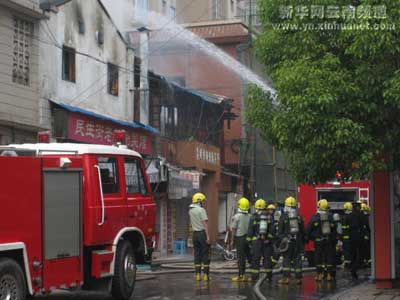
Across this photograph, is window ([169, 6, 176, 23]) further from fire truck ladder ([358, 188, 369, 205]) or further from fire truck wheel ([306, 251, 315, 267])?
fire truck wheel ([306, 251, 315, 267])

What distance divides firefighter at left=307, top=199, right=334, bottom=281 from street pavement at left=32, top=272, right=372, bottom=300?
322mm

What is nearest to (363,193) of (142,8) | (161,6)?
(142,8)

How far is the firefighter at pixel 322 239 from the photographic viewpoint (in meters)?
14.6

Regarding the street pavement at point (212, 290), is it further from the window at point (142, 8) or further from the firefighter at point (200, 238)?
the window at point (142, 8)

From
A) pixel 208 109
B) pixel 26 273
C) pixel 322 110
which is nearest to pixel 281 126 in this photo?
pixel 322 110

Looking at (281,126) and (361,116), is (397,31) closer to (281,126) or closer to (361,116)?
(361,116)

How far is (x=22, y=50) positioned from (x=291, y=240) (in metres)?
8.02

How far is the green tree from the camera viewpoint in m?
9.82

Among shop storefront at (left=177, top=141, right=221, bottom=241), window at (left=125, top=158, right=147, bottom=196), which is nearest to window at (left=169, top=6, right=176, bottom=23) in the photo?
shop storefront at (left=177, top=141, right=221, bottom=241)

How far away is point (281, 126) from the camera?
10.9 meters

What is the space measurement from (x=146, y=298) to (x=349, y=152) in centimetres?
419

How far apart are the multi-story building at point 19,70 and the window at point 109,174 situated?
551 cm

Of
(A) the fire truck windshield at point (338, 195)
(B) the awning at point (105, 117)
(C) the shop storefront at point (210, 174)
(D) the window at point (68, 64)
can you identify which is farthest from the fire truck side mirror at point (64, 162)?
(C) the shop storefront at point (210, 174)

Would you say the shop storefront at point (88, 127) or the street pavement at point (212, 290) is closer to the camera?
the street pavement at point (212, 290)
